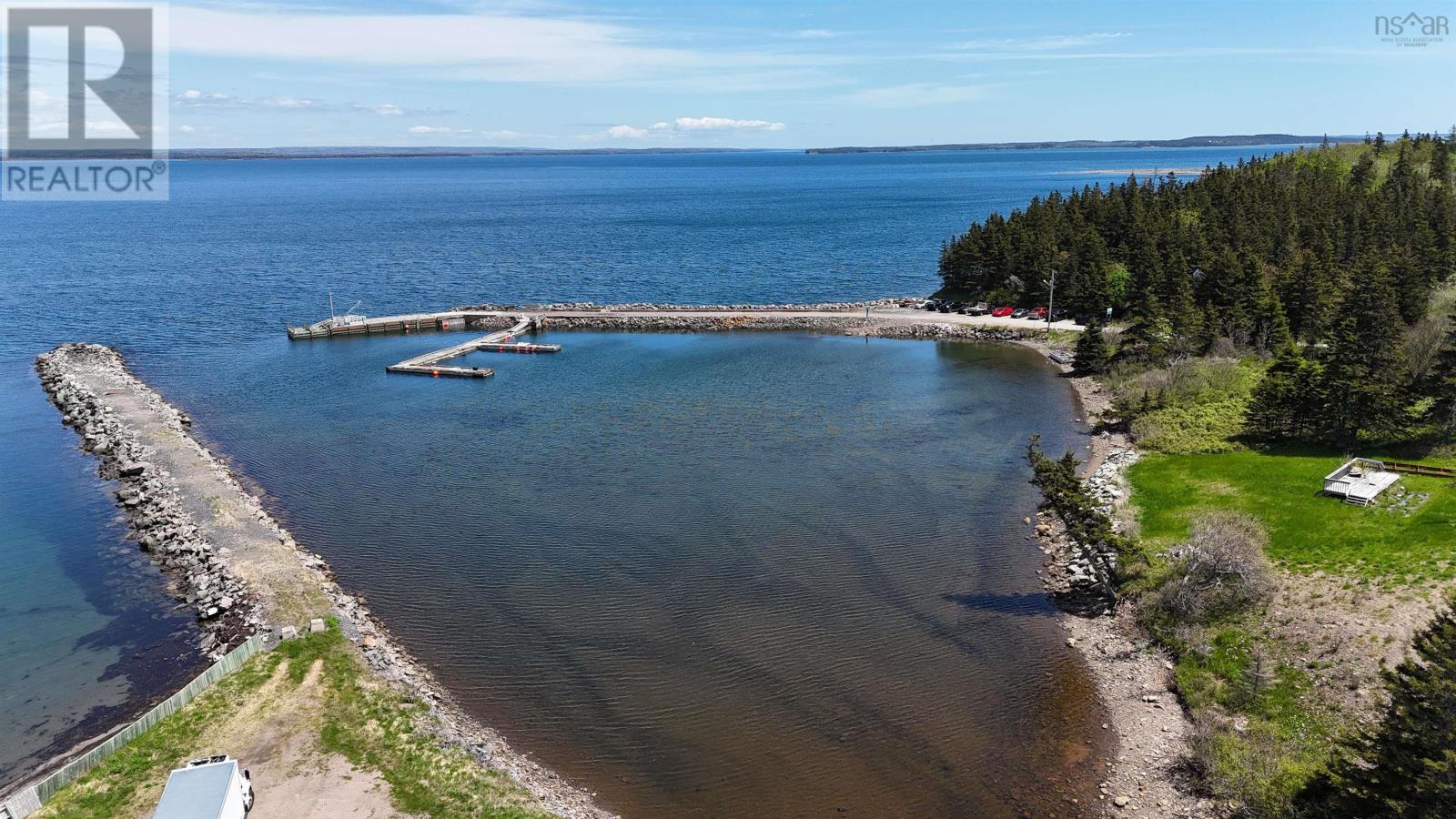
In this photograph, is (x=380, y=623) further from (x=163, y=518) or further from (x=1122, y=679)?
(x=1122, y=679)

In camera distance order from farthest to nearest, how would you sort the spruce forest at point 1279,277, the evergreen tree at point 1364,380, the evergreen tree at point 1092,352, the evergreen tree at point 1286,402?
the evergreen tree at point 1092,352 → the evergreen tree at point 1286,402 → the spruce forest at point 1279,277 → the evergreen tree at point 1364,380

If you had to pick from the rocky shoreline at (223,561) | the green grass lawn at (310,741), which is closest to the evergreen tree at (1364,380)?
the rocky shoreline at (223,561)

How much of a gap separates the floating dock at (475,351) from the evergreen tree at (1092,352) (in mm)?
48616

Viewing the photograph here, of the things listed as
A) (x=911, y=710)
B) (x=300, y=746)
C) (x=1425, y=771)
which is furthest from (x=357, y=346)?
(x=1425, y=771)

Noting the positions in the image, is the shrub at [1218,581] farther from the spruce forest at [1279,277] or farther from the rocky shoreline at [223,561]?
the rocky shoreline at [223,561]

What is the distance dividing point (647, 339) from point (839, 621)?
5939 centimetres

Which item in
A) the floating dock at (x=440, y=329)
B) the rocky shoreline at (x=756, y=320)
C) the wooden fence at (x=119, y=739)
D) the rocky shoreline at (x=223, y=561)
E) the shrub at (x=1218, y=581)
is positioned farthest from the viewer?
the rocky shoreline at (x=756, y=320)

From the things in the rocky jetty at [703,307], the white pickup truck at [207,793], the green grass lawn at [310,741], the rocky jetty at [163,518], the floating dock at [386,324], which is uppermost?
the rocky jetty at [703,307]

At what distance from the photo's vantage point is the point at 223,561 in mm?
40719

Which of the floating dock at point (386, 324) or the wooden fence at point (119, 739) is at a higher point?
the floating dock at point (386, 324)

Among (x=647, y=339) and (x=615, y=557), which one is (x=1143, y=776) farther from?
(x=647, y=339)

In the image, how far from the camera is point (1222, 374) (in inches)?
2422

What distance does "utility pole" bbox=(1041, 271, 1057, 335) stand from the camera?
88088 mm

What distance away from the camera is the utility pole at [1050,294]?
88.1 m
